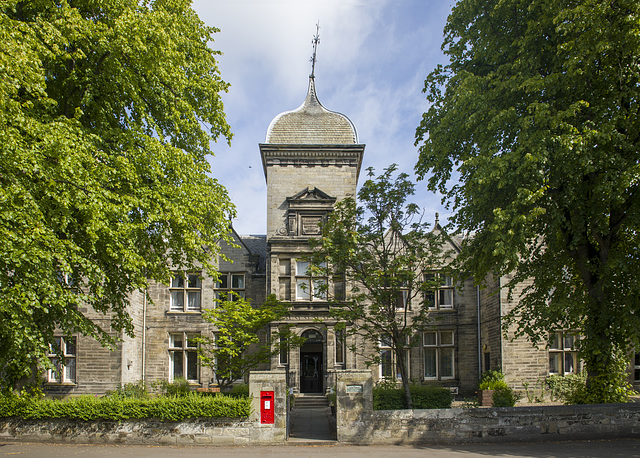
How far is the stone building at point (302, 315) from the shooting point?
2302cm

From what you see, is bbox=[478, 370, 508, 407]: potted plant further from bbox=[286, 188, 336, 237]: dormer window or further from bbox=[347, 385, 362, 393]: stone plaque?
bbox=[286, 188, 336, 237]: dormer window

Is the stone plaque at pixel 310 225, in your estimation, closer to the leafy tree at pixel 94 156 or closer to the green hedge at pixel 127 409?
the leafy tree at pixel 94 156

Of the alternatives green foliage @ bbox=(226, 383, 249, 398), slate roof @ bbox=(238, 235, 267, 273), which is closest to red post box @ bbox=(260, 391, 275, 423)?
green foliage @ bbox=(226, 383, 249, 398)

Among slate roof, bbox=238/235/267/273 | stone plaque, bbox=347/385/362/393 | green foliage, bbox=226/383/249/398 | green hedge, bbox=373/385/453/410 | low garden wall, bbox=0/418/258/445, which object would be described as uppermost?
slate roof, bbox=238/235/267/273

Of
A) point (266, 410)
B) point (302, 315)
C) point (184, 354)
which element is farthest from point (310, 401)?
point (266, 410)

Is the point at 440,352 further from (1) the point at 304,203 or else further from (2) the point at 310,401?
(1) the point at 304,203

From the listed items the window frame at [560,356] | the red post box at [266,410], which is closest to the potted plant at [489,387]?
the window frame at [560,356]

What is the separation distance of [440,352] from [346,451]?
14.7m

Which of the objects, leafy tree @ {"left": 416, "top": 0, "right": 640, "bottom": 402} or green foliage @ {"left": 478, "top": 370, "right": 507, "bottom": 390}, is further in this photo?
green foliage @ {"left": 478, "top": 370, "right": 507, "bottom": 390}

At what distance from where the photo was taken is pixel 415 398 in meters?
15.0

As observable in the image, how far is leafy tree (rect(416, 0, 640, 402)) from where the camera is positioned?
12.3 meters

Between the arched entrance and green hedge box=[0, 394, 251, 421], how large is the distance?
11.8m

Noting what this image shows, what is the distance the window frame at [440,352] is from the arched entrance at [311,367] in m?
5.20

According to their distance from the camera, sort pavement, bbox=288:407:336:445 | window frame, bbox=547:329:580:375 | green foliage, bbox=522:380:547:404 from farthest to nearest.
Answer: window frame, bbox=547:329:580:375
green foliage, bbox=522:380:547:404
pavement, bbox=288:407:336:445
